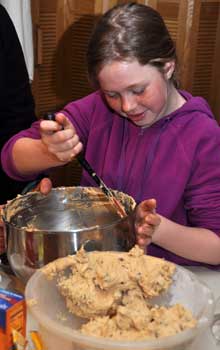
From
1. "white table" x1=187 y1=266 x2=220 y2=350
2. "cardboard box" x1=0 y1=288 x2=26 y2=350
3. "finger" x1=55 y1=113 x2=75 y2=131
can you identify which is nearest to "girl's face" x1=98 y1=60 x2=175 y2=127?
"finger" x1=55 y1=113 x2=75 y2=131

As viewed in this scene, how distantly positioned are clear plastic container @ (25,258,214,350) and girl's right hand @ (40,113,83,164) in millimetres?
304

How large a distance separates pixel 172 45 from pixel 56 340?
0.73 metres

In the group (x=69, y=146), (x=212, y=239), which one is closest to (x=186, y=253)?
(x=212, y=239)

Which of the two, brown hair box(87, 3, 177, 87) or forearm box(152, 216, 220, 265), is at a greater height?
brown hair box(87, 3, 177, 87)

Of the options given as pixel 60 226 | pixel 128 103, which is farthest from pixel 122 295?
pixel 128 103

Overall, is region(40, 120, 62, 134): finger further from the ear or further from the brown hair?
the ear

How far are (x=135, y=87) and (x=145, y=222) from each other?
0.97 feet

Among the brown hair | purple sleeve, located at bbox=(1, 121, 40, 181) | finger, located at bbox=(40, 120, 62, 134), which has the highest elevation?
the brown hair

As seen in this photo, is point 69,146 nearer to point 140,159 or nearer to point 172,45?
point 140,159

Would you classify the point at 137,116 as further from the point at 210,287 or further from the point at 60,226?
the point at 210,287

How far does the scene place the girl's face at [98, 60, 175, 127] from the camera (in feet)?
3.46

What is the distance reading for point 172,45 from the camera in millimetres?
1162

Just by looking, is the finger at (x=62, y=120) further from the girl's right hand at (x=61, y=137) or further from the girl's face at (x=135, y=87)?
the girl's face at (x=135, y=87)

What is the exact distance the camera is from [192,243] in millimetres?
1065
